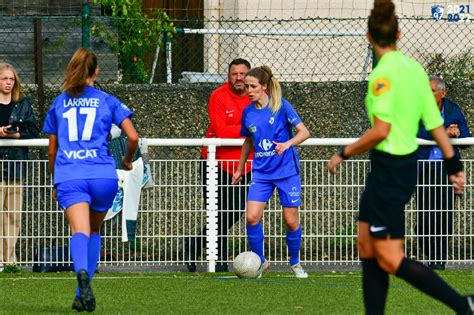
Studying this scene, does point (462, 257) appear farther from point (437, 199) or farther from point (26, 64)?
point (26, 64)

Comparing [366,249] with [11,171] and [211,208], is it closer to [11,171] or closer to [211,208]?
[211,208]

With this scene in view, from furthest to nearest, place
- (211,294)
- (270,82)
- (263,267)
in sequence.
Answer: (263,267) → (270,82) → (211,294)

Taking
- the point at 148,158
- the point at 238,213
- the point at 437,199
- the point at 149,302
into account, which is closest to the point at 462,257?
the point at 437,199

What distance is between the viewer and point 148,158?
1104 centimetres

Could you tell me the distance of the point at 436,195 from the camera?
11.5m

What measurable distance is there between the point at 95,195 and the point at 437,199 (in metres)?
4.46

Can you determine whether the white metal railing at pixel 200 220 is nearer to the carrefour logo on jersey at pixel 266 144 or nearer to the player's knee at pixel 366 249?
the carrefour logo on jersey at pixel 266 144

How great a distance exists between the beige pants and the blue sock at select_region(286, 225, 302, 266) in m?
2.58

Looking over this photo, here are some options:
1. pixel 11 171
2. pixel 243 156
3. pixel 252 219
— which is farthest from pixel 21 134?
pixel 252 219

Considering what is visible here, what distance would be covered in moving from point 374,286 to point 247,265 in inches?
153

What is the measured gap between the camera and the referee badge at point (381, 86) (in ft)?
20.8

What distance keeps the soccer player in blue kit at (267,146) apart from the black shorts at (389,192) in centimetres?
390

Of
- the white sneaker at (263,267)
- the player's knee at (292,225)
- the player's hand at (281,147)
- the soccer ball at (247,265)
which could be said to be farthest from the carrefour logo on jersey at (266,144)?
the white sneaker at (263,267)

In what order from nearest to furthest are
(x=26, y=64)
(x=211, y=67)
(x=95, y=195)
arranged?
(x=95, y=195) < (x=26, y=64) < (x=211, y=67)
